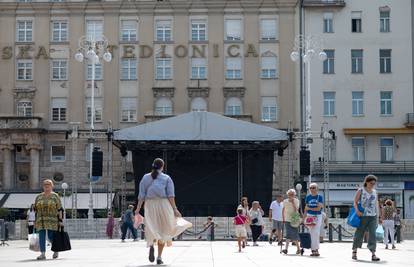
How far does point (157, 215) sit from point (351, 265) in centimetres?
358

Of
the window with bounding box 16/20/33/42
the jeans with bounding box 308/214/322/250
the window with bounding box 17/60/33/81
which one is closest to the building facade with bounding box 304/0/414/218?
the window with bounding box 16/20/33/42

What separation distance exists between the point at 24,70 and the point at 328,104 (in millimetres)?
20608

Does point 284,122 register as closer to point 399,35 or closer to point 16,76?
point 399,35

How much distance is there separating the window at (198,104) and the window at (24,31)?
11.8 metres

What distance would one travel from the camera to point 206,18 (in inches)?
2463

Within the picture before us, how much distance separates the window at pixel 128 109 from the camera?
204 feet

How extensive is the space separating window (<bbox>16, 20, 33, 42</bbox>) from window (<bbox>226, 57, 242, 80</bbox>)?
13.4 m

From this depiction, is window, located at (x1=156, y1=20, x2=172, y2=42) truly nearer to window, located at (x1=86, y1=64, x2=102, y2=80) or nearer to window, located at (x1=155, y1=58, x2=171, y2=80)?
window, located at (x1=155, y1=58, x2=171, y2=80)

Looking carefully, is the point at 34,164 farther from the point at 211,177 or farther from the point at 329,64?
the point at 329,64

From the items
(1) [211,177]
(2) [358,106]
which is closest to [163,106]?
(2) [358,106]

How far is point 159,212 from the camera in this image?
16.2 meters

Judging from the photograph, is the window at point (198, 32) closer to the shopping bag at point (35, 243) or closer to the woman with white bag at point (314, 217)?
the woman with white bag at point (314, 217)

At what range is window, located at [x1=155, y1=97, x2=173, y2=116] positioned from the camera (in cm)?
6172

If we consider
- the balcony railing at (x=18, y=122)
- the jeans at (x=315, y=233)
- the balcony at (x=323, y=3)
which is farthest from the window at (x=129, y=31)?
the jeans at (x=315, y=233)
